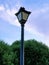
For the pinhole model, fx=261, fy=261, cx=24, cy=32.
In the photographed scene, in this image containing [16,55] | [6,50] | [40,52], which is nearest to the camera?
[6,50]

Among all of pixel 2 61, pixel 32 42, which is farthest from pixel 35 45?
pixel 2 61

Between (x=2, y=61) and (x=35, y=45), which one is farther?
(x=35, y=45)

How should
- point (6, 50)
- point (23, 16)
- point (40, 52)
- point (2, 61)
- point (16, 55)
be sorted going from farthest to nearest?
point (40, 52), point (16, 55), point (6, 50), point (2, 61), point (23, 16)

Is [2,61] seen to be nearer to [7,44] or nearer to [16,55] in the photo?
[7,44]

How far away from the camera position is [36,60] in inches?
1197

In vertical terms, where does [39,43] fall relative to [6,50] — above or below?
above

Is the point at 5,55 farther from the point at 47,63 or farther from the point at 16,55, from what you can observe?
the point at 47,63

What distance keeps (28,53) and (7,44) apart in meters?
5.94

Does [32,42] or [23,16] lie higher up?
[32,42]

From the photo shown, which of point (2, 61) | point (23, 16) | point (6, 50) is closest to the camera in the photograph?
point (23, 16)

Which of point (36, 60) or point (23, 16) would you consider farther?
point (36, 60)

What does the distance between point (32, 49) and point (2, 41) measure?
7.06 m

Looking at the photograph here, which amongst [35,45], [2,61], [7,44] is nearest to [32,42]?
[35,45]

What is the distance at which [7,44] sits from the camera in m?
25.7
